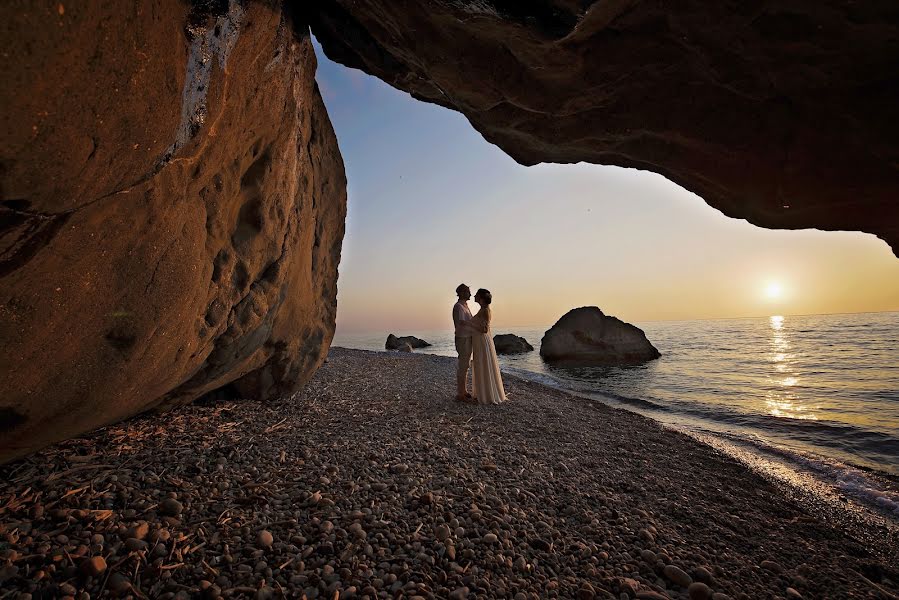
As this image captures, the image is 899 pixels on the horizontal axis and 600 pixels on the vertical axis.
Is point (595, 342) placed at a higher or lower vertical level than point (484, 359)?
lower

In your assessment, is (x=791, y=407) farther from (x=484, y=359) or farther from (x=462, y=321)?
(x=462, y=321)

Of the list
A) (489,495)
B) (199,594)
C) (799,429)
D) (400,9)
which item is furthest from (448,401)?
(799,429)

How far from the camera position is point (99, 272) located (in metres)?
2.77

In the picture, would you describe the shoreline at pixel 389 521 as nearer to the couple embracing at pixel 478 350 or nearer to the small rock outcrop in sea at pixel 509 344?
the couple embracing at pixel 478 350

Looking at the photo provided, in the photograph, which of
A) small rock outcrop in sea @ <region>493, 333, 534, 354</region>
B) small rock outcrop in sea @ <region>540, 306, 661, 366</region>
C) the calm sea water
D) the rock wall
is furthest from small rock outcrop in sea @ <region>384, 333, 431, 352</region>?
the rock wall

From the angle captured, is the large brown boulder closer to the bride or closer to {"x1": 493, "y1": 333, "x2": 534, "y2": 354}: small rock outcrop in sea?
the bride

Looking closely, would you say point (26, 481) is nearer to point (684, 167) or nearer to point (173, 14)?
point (173, 14)

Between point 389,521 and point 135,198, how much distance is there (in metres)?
3.35

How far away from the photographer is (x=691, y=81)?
18.1 ft

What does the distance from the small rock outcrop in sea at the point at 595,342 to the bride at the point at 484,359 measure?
58.8ft

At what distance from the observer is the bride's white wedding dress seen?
917cm

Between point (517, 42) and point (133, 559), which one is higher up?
point (517, 42)

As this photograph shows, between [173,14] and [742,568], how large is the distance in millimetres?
6354

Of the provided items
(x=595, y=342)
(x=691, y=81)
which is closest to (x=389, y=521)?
(x=691, y=81)
